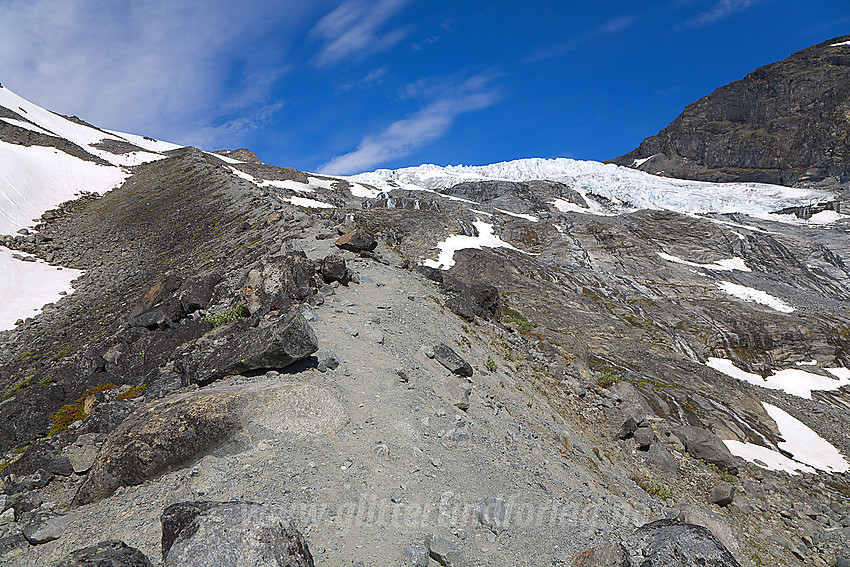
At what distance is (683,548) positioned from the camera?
568cm

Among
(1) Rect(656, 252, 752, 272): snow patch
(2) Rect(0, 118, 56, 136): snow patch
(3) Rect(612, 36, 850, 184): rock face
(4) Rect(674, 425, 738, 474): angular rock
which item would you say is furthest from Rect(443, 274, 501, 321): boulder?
(3) Rect(612, 36, 850, 184): rock face

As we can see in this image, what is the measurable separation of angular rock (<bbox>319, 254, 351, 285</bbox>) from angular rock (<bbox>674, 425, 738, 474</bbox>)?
1539 centimetres

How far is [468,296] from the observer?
17.9 meters

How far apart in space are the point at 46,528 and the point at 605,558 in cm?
739

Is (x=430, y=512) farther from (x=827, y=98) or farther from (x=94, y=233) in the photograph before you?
(x=827, y=98)

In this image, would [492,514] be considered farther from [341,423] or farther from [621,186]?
[621,186]

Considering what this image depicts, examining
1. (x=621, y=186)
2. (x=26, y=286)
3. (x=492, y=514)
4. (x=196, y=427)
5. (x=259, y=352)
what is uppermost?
(x=621, y=186)

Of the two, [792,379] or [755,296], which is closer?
[792,379]

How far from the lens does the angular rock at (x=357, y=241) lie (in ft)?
53.2

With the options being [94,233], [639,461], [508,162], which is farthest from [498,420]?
[508,162]

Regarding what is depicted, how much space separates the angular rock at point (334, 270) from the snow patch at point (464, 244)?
101ft

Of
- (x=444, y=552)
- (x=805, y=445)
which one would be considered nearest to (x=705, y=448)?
(x=805, y=445)

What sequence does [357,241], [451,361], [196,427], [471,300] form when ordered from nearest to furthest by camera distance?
[196,427] → [451,361] → [357,241] → [471,300]

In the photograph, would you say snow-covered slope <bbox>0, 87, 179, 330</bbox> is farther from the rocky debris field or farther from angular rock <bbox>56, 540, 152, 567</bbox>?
angular rock <bbox>56, 540, 152, 567</bbox>
